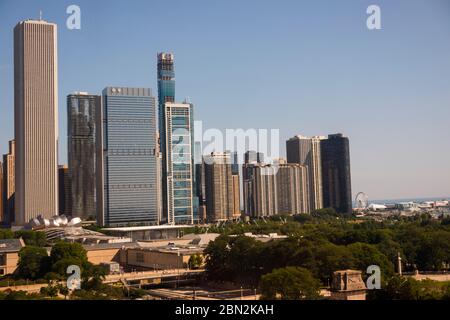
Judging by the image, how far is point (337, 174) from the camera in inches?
1914

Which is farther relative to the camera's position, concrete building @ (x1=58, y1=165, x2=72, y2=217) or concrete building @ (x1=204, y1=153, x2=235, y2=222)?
concrete building @ (x1=58, y1=165, x2=72, y2=217)

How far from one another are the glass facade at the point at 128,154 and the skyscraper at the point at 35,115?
14.2 ft

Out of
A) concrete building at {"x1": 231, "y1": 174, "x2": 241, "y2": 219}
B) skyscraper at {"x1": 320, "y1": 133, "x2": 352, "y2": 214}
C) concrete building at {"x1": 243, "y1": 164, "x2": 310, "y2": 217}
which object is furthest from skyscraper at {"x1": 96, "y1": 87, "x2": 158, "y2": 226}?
skyscraper at {"x1": 320, "y1": 133, "x2": 352, "y2": 214}

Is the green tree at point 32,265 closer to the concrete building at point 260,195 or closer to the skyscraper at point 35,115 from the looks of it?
the skyscraper at point 35,115

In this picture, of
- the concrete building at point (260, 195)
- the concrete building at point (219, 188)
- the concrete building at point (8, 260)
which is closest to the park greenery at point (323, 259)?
the concrete building at point (8, 260)

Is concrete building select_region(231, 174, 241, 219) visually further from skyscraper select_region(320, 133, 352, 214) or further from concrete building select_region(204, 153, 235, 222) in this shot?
skyscraper select_region(320, 133, 352, 214)

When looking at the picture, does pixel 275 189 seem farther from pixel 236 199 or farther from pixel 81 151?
pixel 81 151

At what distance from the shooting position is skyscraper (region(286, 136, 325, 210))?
1877 inches

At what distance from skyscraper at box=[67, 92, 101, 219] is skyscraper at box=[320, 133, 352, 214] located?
64.2 ft

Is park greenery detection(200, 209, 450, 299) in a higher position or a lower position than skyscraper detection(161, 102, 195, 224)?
lower

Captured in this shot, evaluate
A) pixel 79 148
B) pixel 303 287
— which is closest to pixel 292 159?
pixel 79 148
